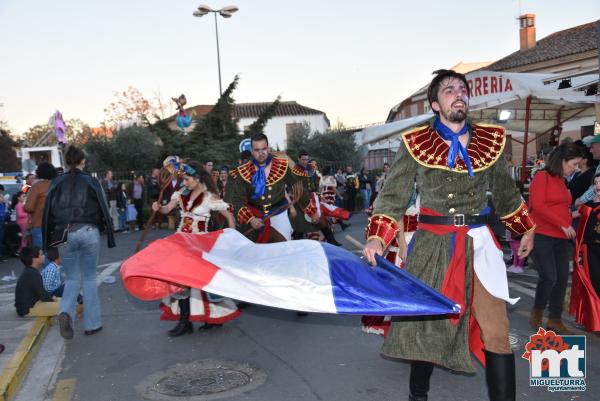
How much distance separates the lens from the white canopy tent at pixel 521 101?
10930 millimetres

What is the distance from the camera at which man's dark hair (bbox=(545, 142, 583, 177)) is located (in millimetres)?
5793

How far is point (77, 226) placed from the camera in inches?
255

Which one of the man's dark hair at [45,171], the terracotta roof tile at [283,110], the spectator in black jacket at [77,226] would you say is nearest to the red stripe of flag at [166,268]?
the spectator in black jacket at [77,226]

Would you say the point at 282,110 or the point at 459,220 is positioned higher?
the point at 282,110

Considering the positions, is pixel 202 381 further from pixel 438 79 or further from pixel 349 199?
pixel 349 199

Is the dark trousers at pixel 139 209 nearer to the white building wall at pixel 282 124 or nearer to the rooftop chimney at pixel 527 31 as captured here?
the rooftop chimney at pixel 527 31

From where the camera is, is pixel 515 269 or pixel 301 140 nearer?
pixel 515 269

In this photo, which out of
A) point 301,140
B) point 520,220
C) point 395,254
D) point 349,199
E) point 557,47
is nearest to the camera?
point 520,220

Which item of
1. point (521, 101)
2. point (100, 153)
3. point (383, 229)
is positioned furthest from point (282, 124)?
point (383, 229)

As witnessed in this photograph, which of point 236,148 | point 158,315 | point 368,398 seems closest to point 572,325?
point 368,398

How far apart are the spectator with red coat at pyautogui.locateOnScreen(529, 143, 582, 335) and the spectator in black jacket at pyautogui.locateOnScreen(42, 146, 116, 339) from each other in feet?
14.2

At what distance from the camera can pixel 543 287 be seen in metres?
5.89

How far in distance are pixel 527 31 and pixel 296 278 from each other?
151 ft

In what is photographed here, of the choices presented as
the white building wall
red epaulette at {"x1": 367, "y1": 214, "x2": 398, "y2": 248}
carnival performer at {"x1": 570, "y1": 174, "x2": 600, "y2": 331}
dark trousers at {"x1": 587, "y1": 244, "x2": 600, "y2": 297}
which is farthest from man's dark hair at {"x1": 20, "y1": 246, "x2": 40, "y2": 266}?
the white building wall
